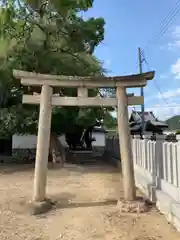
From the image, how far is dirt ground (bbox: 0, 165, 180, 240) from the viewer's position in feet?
16.1

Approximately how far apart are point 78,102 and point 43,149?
128 cm

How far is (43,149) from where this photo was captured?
6695 millimetres

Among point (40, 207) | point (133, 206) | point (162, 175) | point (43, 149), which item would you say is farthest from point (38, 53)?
point (133, 206)

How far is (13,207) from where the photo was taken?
21.9 feet

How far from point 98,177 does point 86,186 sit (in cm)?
180

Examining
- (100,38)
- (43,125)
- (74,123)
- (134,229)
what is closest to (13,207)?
(43,125)

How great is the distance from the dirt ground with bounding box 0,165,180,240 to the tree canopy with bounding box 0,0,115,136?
405cm

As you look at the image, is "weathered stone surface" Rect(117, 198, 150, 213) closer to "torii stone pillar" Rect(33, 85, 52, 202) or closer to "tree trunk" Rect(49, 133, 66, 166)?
"torii stone pillar" Rect(33, 85, 52, 202)

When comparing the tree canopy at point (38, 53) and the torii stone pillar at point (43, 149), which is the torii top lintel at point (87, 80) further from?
the tree canopy at point (38, 53)

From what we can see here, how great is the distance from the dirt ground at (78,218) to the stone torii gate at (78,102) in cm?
65

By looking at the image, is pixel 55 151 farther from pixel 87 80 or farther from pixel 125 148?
pixel 125 148

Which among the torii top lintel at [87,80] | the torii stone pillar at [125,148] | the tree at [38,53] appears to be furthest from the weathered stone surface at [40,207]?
the tree at [38,53]

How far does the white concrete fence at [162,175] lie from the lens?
5.42 metres

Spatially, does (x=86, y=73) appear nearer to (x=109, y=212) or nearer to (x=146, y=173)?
(x=146, y=173)
